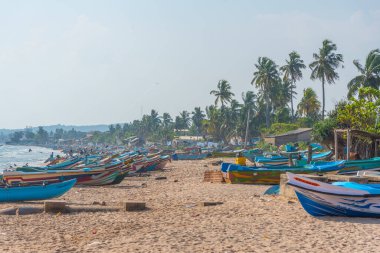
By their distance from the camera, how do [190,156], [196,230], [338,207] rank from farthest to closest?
[190,156], [338,207], [196,230]

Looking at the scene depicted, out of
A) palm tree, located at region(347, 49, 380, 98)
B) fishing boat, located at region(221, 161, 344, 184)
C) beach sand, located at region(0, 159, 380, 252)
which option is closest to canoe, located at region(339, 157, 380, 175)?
fishing boat, located at region(221, 161, 344, 184)

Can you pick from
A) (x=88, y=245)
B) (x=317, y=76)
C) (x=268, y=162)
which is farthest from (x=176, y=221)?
(x=317, y=76)

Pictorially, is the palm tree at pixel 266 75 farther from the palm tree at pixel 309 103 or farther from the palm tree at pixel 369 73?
the palm tree at pixel 369 73

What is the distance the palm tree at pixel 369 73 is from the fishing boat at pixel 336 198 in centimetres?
4051

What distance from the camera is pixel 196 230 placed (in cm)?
1223

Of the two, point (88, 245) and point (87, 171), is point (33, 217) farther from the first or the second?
point (87, 171)

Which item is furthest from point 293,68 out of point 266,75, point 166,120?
point 166,120

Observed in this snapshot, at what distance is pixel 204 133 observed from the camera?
13200 cm

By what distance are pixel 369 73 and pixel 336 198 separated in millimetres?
41454

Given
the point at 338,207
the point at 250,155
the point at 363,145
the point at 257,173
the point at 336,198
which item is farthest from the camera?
the point at 250,155

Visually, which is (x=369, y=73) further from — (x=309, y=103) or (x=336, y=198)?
(x=336, y=198)

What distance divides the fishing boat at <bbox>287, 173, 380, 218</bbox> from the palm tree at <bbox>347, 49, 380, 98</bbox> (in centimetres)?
4051

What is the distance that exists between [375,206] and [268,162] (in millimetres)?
21849

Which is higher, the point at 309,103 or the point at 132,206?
the point at 309,103
